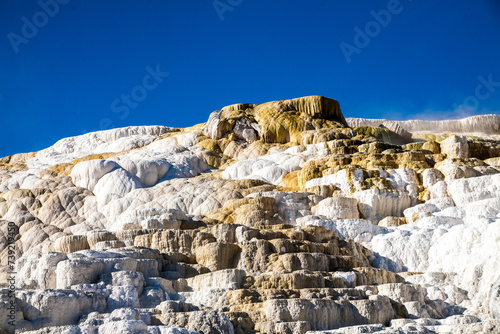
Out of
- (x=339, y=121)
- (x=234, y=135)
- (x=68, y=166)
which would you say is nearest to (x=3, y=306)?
(x=68, y=166)

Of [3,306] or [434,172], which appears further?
[434,172]

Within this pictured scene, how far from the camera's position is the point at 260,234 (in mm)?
17188

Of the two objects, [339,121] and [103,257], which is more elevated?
[339,121]

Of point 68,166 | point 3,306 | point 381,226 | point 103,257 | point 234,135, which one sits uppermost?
point 234,135

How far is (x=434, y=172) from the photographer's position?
22.8 metres

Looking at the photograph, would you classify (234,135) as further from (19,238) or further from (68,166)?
(19,238)

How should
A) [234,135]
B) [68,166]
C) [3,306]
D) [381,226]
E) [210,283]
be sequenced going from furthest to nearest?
1. [234,135]
2. [68,166]
3. [381,226]
4. [210,283]
5. [3,306]

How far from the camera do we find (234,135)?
34.9 meters

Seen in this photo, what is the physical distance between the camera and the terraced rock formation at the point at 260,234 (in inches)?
473

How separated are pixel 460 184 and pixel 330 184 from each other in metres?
4.40

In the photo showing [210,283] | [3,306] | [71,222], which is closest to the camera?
[3,306]

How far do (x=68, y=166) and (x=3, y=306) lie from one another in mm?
21507

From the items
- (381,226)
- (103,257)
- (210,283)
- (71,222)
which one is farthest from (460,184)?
(71,222)

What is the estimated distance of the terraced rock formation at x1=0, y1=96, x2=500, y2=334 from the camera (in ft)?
39.4
